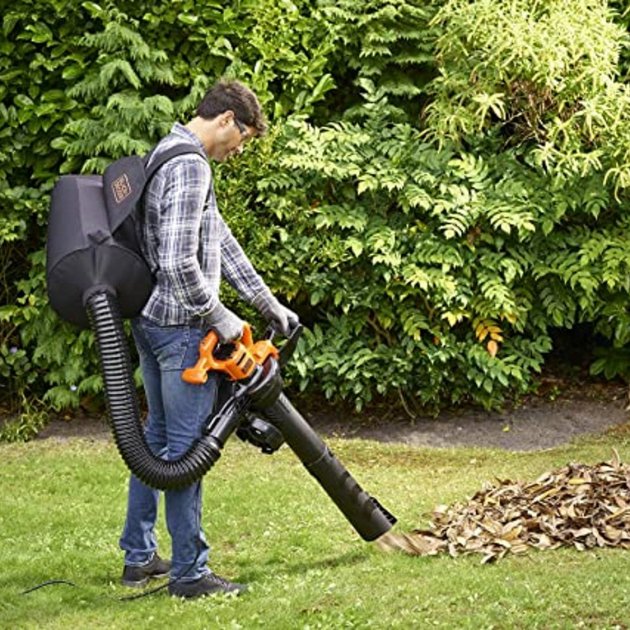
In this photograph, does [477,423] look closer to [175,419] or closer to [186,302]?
[175,419]

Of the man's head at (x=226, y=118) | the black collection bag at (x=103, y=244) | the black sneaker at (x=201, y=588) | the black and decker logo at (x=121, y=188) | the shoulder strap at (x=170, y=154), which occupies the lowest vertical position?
the black sneaker at (x=201, y=588)

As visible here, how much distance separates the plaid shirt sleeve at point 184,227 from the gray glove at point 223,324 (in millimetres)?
58

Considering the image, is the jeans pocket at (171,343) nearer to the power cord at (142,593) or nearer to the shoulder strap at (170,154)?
the shoulder strap at (170,154)

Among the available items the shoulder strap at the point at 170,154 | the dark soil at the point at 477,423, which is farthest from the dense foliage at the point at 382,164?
the shoulder strap at the point at 170,154

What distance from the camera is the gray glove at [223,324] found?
5207mm

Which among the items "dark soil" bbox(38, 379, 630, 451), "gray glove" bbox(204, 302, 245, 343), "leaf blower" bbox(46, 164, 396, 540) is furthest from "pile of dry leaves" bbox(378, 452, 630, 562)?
"dark soil" bbox(38, 379, 630, 451)

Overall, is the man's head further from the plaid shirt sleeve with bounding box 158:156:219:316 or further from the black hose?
the black hose

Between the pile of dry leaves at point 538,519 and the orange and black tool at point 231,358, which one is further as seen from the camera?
the pile of dry leaves at point 538,519

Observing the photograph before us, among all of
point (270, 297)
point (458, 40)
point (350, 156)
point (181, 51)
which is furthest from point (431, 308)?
point (270, 297)

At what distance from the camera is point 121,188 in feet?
17.2

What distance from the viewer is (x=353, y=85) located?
9.51 metres

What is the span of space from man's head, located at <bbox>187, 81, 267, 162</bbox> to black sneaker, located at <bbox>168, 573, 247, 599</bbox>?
1.72m

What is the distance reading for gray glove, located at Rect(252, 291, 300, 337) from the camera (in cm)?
587

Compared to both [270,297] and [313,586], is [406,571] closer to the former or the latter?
[313,586]
